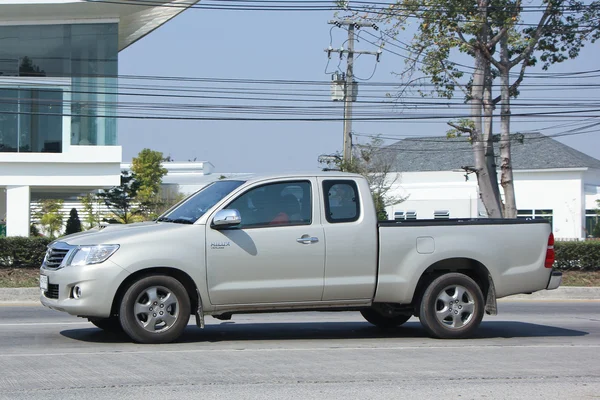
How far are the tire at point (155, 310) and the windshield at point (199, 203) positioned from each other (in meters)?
0.80

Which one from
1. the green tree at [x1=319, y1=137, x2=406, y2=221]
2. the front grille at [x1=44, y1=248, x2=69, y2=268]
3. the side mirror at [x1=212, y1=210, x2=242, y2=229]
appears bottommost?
the front grille at [x1=44, y1=248, x2=69, y2=268]

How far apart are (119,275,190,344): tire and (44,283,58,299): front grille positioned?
769 millimetres

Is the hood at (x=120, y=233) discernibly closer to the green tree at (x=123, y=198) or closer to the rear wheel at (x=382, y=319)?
the rear wheel at (x=382, y=319)

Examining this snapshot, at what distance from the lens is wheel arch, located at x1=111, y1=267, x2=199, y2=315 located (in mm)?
9070

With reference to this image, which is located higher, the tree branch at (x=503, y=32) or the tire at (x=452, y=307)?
the tree branch at (x=503, y=32)

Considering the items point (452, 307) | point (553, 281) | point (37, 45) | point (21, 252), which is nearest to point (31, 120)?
point (37, 45)

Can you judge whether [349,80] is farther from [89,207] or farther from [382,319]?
[382,319]

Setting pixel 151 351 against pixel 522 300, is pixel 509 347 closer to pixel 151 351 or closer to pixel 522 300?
pixel 151 351

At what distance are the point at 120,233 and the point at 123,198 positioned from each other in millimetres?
30869

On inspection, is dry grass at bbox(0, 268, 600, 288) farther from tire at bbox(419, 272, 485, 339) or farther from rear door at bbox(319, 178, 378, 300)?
tire at bbox(419, 272, 485, 339)

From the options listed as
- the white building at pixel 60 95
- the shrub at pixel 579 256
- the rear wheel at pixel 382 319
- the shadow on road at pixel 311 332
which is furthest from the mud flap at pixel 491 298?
the white building at pixel 60 95

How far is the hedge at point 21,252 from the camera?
1877cm

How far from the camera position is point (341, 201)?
32.3ft

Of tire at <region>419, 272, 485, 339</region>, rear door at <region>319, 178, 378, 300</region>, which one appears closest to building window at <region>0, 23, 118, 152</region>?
rear door at <region>319, 178, 378, 300</region>
